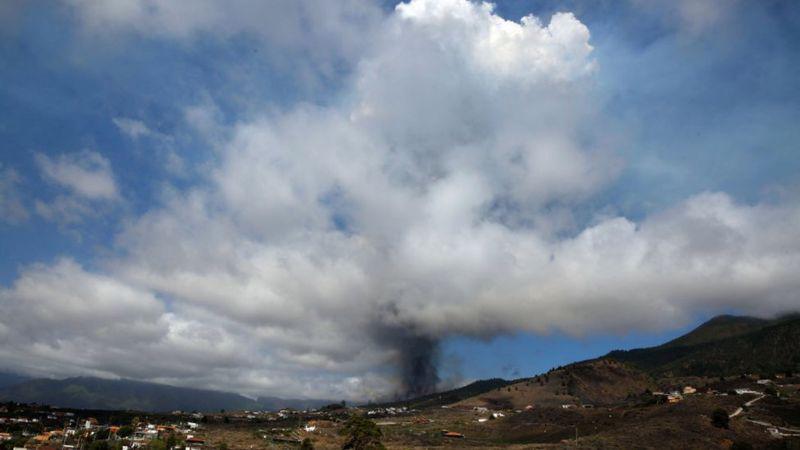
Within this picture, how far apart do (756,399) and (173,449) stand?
15222 cm

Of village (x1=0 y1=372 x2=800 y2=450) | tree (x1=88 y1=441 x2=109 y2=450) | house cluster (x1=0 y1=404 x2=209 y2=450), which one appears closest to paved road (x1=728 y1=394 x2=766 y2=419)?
village (x1=0 y1=372 x2=800 y2=450)

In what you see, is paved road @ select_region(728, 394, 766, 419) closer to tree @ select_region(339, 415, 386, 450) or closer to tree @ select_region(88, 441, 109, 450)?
tree @ select_region(339, 415, 386, 450)

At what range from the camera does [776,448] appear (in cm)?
8894

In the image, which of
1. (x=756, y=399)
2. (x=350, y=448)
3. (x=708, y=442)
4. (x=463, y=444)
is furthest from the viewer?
(x=756, y=399)

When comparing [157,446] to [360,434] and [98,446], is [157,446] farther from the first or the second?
[360,434]

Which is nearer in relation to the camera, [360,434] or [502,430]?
[360,434]

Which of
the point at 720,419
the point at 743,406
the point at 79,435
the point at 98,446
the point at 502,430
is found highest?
the point at 743,406

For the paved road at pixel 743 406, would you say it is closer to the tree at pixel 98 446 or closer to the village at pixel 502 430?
the village at pixel 502 430

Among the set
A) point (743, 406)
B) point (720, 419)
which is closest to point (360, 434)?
point (720, 419)

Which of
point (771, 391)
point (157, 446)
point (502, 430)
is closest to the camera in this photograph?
point (157, 446)

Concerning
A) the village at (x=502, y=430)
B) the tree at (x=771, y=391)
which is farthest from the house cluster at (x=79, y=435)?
the tree at (x=771, y=391)

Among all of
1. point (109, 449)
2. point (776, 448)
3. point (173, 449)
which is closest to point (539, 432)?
point (776, 448)

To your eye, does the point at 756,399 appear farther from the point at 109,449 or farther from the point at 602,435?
the point at 109,449

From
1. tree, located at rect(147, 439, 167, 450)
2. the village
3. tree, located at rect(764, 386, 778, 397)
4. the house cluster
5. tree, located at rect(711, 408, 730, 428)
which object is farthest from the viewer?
tree, located at rect(764, 386, 778, 397)
